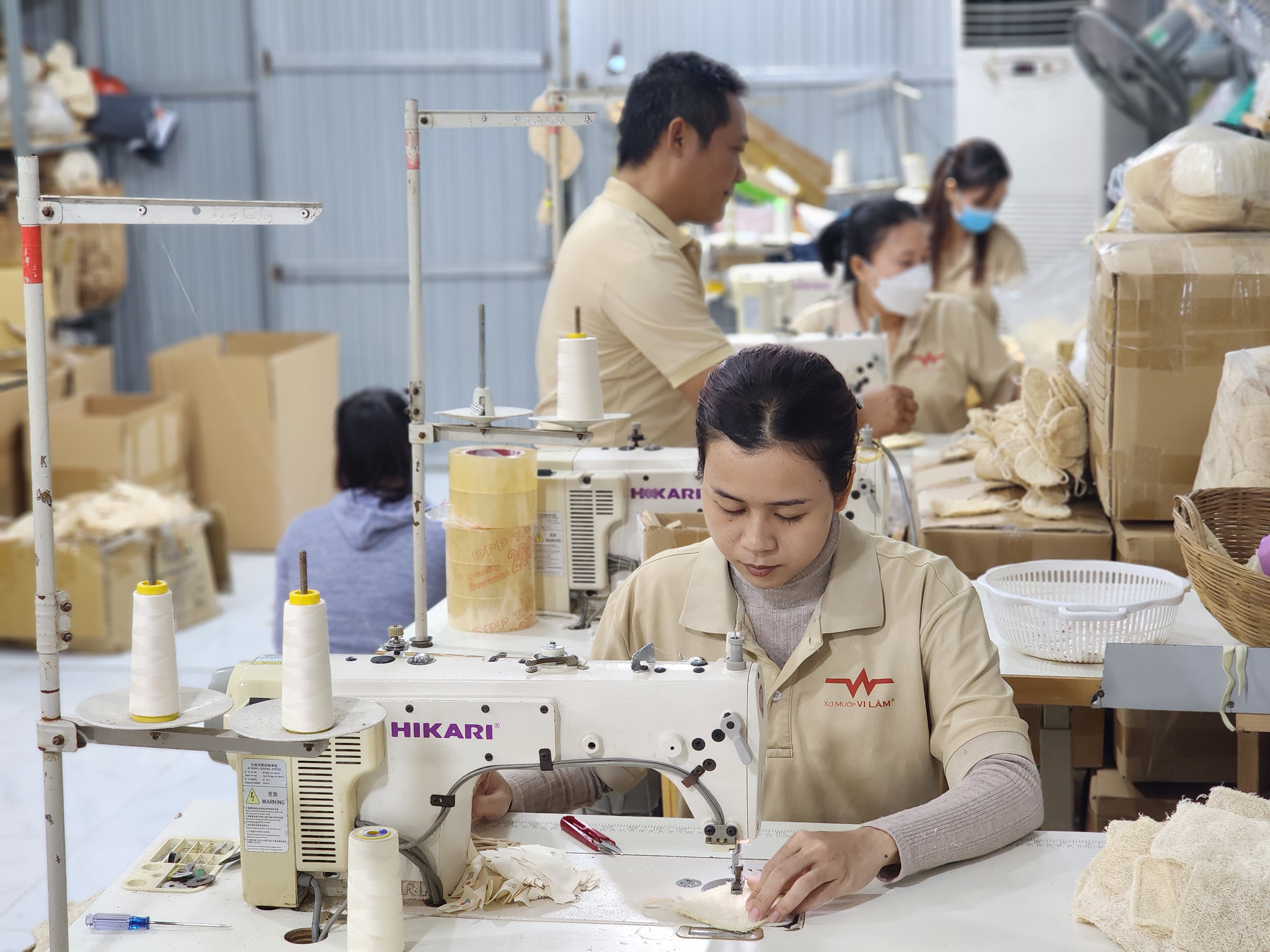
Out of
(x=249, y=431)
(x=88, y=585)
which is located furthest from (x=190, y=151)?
(x=88, y=585)

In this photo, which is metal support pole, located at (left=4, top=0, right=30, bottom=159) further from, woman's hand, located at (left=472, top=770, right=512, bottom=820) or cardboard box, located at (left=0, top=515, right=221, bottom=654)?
woman's hand, located at (left=472, top=770, right=512, bottom=820)

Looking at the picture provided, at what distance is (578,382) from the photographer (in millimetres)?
1930

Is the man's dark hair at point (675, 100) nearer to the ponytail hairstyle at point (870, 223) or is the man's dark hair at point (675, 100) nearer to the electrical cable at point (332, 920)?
the ponytail hairstyle at point (870, 223)

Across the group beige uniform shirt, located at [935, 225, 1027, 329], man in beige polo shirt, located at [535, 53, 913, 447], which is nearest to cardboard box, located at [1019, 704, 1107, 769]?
man in beige polo shirt, located at [535, 53, 913, 447]

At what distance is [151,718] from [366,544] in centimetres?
163

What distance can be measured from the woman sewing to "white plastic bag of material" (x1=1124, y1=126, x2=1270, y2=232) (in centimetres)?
102

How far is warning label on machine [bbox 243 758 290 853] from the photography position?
1297 millimetres

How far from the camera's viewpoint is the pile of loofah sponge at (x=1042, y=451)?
2443 millimetres

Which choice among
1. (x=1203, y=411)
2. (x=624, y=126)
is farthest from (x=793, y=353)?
(x=624, y=126)

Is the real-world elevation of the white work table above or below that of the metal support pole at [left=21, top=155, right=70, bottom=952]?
below

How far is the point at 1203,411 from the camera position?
2.16 m

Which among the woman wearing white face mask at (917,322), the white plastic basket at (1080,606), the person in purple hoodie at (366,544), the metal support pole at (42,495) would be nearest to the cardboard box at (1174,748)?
the white plastic basket at (1080,606)

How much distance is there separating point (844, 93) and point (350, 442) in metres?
4.52

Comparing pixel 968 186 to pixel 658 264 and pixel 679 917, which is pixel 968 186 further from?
pixel 679 917
